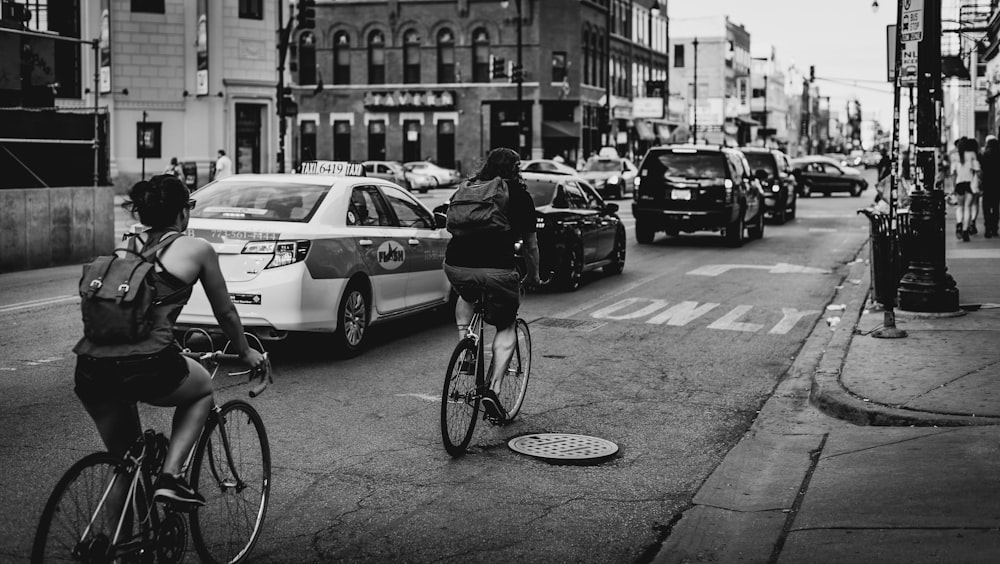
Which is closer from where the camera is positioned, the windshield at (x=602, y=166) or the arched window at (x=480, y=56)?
the windshield at (x=602, y=166)

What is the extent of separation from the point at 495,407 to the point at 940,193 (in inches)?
273

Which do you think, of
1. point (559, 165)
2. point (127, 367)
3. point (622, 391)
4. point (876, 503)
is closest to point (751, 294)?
point (622, 391)

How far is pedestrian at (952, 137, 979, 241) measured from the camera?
73.4ft

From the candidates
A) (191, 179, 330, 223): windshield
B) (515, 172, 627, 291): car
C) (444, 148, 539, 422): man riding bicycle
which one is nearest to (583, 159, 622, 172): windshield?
(515, 172, 627, 291): car

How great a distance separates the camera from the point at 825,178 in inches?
1971

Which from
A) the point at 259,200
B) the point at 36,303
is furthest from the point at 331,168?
the point at 36,303

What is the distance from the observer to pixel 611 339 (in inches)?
473

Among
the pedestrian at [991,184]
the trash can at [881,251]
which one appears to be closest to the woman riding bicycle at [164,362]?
the trash can at [881,251]

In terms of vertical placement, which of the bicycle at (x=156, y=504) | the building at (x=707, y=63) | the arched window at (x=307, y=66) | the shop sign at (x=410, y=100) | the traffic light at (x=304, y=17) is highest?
the building at (x=707, y=63)

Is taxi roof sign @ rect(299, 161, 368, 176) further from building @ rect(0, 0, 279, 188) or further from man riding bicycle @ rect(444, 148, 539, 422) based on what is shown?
building @ rect(0, 0, 279, 188)

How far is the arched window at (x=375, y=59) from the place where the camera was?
228 feet

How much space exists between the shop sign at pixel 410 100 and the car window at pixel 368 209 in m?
57.2

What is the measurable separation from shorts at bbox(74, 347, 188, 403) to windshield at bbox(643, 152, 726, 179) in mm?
19950

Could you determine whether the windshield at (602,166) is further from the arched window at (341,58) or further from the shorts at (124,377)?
the shorts at (124,377)
